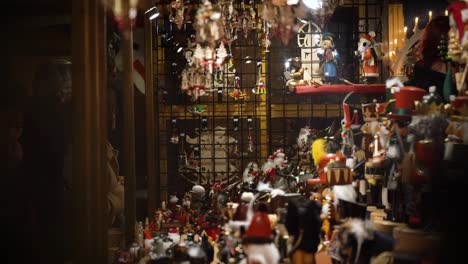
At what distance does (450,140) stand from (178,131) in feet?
8.08

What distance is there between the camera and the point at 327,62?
3.10 meters

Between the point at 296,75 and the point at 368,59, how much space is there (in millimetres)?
344

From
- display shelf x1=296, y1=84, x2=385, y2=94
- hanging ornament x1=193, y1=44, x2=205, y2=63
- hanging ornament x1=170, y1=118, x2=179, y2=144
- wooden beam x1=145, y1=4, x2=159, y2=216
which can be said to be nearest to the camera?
hanging ornament x1=193, y1=44, x2=205, y2=63

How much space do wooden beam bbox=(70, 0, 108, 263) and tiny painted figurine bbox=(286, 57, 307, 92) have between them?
4.49 ft

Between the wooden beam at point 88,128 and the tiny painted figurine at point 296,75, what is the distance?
1.37 m

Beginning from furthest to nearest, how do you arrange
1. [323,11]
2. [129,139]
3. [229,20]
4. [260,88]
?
[260,88] < [129,139] < [229,20] < [323,11]

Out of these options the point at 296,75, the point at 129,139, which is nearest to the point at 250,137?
the point at 296,75

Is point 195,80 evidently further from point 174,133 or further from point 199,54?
point 174,133

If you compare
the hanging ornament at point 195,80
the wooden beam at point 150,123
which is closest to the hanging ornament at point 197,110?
the wooden beam at point 150,123

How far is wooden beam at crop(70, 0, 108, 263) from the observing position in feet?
5.63

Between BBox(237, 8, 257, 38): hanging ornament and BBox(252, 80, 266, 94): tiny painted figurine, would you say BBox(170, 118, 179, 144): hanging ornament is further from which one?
BBox(237, 8, 257, 38): hanging ornament

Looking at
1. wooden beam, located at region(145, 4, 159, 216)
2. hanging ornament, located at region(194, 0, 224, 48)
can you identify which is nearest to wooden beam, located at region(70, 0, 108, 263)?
hanging ornament, located at region(194, 0, 224, 48)

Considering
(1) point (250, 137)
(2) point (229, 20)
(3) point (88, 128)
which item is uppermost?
(2) point (229, 20)

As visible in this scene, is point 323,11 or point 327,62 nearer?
point 323,11
